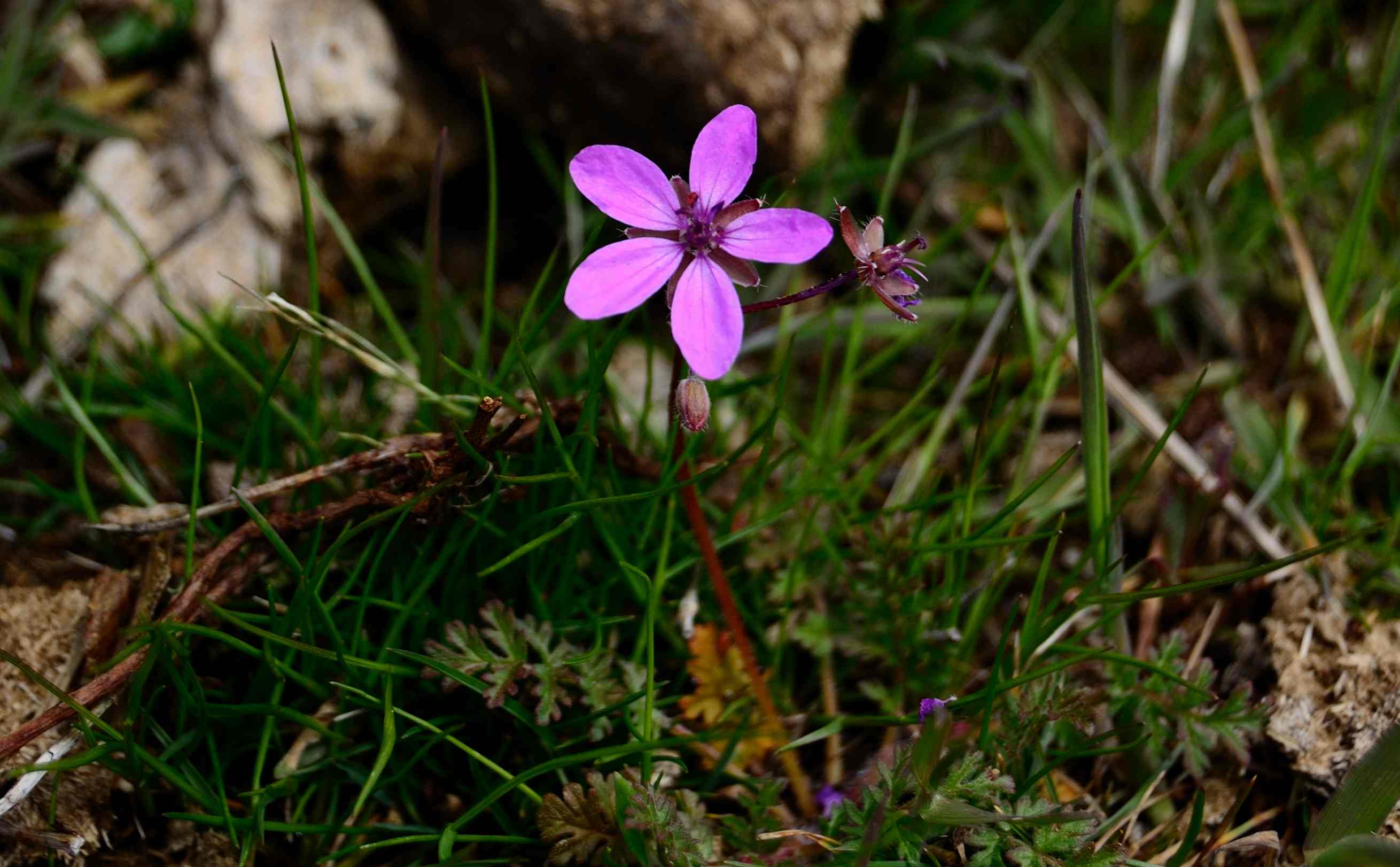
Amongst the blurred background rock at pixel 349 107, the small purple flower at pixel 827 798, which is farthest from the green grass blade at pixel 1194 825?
the blurred background rock at pixel 349 107

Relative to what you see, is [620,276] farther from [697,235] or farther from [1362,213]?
[1362,213]

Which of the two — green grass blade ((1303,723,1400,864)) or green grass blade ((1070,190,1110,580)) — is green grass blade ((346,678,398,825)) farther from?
green grass blade ((1303,723,1400,864))

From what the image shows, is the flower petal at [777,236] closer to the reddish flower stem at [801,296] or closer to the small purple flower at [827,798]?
the reddish flower stem at [801,296]

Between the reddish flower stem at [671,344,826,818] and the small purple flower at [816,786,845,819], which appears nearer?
the reddish flower stem at [671,344,826,818]

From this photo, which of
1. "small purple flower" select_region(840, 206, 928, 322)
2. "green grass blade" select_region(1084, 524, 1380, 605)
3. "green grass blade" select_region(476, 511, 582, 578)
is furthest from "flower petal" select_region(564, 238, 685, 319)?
"green grass blade" select_region(1084, 524, 1380, 605)

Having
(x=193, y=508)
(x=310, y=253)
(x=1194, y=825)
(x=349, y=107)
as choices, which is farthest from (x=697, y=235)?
(x=349, y=107)
